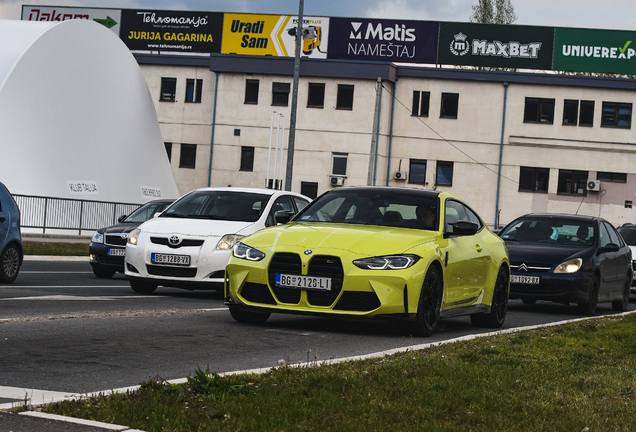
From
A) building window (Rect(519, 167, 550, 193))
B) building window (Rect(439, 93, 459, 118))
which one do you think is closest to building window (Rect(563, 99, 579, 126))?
building window (Rect(519, 167, 550, 193))

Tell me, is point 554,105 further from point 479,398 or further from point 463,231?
point 479,398

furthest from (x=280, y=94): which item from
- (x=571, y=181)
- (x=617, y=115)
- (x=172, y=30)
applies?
(x=617, y=115)

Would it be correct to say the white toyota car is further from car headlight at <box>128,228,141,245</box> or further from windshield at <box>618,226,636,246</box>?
windshield at <box>618,226,636,246</box>

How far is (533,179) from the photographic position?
4906 centimetres

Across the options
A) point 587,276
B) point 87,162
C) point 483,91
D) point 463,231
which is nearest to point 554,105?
point 483,91

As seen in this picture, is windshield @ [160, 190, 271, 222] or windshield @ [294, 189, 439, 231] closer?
windshield @ [294, 189, 439, 231]

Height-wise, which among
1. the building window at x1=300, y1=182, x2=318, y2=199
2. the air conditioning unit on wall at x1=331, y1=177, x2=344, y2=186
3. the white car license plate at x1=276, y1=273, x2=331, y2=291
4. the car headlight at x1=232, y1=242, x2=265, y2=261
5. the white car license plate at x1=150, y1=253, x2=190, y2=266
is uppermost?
the air conditioning unit on wall at x1=331, y1=177, x2=344, y2=186

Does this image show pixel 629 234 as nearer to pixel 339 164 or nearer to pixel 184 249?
pixel 184 249

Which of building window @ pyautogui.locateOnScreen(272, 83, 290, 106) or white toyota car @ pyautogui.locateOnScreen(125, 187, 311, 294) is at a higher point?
building window @ pyautogui.locateOnScreen(272, 83, 290, 106)

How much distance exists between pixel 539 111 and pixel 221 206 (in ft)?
120

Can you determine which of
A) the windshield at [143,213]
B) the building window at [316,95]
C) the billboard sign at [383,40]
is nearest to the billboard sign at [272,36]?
the billboard sign at [383,40]

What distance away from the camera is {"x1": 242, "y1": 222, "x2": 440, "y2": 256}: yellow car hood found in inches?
374

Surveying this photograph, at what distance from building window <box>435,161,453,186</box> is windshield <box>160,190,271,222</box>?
1373 inches

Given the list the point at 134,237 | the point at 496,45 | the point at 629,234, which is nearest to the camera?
the point at 134,237
